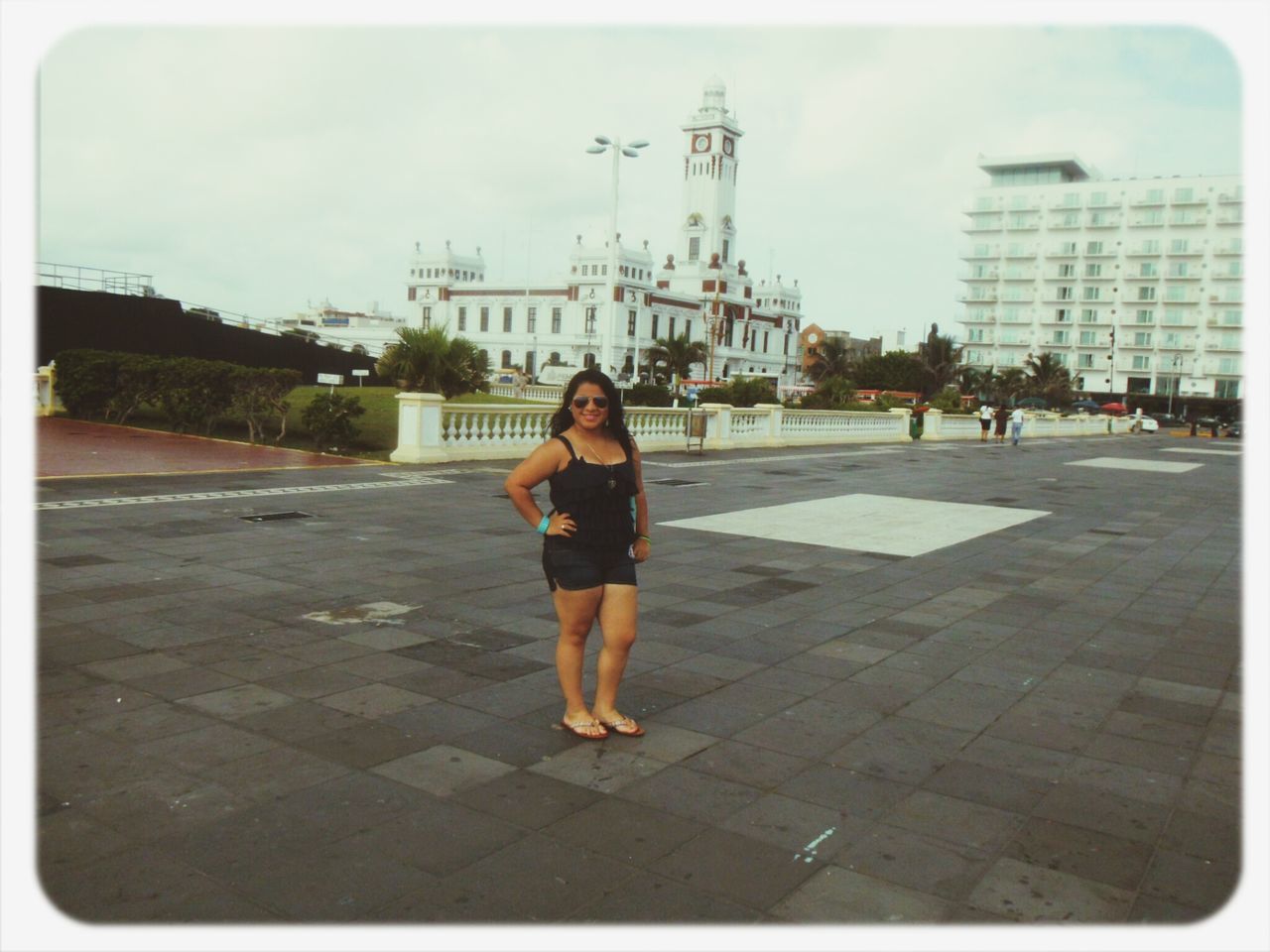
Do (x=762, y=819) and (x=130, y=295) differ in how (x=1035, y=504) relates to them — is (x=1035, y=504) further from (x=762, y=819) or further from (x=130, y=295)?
(x=130, y=295)

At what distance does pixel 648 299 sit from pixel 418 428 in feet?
300

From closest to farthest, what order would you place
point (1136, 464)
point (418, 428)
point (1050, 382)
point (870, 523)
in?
A: point (870, 523)
point (418, 428)
point (1136, 464)
point (1050, 382)

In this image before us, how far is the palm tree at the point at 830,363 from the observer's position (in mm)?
94000

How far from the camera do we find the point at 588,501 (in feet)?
13.7

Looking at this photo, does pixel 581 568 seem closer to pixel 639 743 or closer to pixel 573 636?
pixel 573 636

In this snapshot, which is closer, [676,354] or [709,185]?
[676,354]

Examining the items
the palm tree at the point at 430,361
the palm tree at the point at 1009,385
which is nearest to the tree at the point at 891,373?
the palm tree at the point at 1009,385

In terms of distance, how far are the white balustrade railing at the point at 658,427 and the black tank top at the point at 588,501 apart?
13.6 feet

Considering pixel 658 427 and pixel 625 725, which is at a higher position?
pixel 658 427

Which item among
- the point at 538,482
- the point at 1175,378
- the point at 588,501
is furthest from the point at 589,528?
the point at 1175,378

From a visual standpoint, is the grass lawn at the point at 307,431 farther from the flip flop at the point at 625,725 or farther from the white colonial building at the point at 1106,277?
the white colonial building at the point at 1106,277

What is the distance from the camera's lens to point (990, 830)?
3520 mm

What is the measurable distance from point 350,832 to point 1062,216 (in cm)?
10572

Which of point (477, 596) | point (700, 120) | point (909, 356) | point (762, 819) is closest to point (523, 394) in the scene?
point (477, 596)
